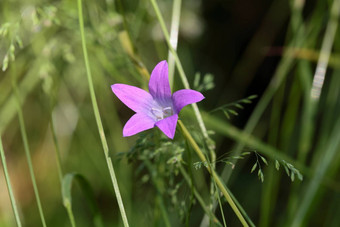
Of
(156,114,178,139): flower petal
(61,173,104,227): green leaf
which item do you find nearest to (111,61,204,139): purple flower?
(156,114,178,139): flower petal

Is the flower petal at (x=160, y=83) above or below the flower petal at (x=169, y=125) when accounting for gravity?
above

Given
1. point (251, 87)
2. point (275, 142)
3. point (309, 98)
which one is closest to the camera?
point (309, 98)

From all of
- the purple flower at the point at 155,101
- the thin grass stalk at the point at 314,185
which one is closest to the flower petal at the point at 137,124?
the purple flower at the point at 155,101

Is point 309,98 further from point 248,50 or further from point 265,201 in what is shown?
point 248,50

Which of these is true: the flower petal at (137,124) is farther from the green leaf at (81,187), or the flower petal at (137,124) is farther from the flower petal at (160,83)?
the green leaf at (81,187)

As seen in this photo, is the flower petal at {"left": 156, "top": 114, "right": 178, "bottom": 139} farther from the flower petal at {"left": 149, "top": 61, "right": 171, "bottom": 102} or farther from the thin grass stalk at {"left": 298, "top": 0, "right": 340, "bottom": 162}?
the thin grass stalk at {"left": 298, "top": 0, "right": 340, "bottom": 162}

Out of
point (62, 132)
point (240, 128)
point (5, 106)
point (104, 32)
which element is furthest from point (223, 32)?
point (5, 106)

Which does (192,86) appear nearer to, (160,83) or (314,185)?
(314,185)
